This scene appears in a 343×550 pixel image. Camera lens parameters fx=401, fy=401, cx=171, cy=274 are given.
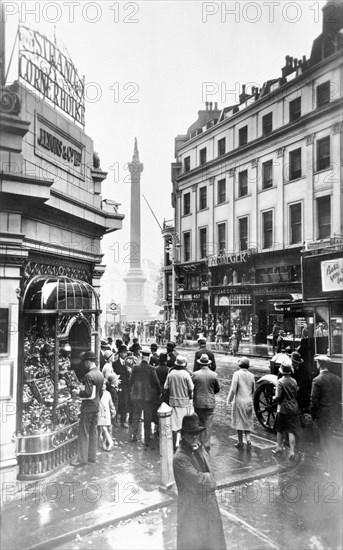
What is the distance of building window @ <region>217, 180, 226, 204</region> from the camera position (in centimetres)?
2694

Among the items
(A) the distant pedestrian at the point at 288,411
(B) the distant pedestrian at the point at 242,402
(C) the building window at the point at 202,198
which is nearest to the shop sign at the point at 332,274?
(A) the distant pedestrian at the point at 288,411

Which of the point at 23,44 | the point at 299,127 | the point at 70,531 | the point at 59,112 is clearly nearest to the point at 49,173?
the point at 59,112

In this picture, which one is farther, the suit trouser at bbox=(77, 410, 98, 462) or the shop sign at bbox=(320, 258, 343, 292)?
the suit trouser at bbox=(77, 410, 98, 462)

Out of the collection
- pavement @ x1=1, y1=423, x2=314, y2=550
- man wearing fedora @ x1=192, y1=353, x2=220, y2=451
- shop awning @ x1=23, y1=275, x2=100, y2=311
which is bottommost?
pavement @ x1=1, y1=423, x2=314, y2=550

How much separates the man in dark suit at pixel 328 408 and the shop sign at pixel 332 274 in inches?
58.8

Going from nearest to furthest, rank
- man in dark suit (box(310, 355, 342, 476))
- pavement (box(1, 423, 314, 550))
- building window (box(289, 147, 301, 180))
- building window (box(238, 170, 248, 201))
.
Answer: pavement (box(1, 423, 314, 550)), man in dark suit (box(310, 355, 342, 476)), building window (box(289, 147, 301, 180)), building window (box(238, 170, 248, 201))

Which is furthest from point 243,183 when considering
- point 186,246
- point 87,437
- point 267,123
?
point 87,437

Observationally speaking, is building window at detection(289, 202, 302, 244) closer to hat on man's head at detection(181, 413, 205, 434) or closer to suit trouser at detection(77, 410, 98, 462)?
suit trouser at detection(77, 410, 98, 462)

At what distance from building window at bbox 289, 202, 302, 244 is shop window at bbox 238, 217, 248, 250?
4156mm

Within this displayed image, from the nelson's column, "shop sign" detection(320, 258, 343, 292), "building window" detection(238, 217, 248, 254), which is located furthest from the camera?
the nelson's column

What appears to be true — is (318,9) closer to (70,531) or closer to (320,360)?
(320,360)

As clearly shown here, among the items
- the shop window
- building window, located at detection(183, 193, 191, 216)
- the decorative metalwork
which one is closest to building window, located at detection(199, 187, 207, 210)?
building window, located at detection(183, 193, 191, 216)

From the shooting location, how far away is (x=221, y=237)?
1100 inches

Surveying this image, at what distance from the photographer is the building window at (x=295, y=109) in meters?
20.4
